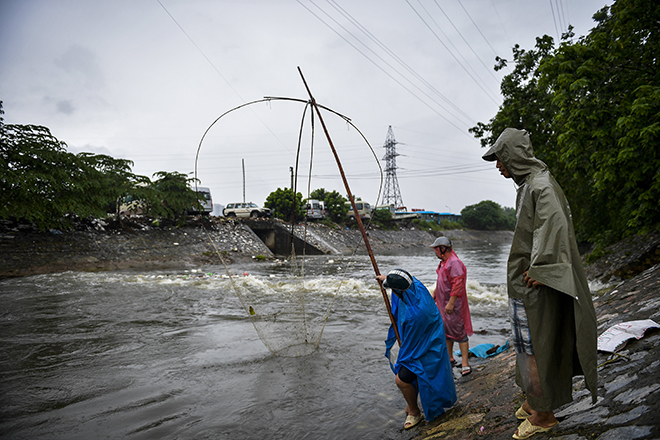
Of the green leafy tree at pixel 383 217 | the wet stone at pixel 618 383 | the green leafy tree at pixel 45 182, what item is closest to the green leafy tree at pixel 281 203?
the green leafy tree at pixel 383 217

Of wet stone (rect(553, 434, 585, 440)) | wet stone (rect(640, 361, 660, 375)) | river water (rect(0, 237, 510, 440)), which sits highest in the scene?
wet stone (rect(640, 361, 660, 375))

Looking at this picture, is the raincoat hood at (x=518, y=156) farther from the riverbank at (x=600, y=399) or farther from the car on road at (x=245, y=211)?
the car on road at (x=245, y=211)

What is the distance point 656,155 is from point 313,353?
23.4 feet

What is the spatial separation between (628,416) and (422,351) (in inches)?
55.2

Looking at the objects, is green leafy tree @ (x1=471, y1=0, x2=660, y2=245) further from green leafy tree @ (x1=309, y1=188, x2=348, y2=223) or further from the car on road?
green leafy tree @ (x1=309, y1=188, x2=348, y2=223)

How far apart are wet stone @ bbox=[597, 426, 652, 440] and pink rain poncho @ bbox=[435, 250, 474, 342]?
249 centimetres

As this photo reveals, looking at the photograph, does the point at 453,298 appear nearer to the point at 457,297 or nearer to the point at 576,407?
the point at 457,297

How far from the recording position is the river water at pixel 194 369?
3781mm

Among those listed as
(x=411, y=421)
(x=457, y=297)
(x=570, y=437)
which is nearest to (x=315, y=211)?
(x=457, y=297)

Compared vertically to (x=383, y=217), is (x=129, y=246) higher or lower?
lower

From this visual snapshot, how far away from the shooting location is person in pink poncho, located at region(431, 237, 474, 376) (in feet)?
14.8

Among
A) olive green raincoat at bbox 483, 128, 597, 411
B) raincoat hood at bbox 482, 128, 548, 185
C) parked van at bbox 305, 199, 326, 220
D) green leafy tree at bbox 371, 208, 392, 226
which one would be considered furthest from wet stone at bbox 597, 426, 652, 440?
green leafy tree at bbox 371, 208, 392, 226

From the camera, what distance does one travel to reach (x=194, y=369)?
5.35 metres

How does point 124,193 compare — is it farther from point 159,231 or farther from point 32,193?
point 32,193
